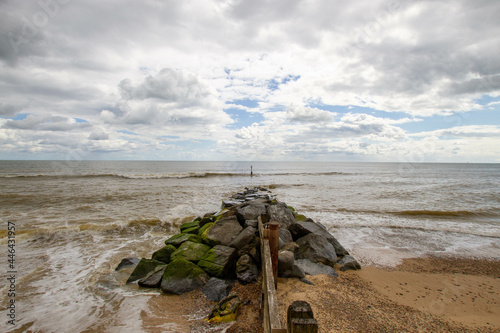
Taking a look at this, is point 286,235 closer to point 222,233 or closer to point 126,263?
point 222,233

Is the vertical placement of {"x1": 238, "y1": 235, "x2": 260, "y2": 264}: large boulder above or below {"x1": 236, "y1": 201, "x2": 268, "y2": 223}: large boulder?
below

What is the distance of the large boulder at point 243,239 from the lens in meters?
6.98

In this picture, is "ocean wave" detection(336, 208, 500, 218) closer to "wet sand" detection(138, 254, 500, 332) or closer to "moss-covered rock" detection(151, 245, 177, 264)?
"wet sand" detection(138, 254, 500, 332)

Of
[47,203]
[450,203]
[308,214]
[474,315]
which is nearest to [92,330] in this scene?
[474,315]

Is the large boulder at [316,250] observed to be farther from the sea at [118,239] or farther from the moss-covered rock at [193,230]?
the moss-covered rock at [193,230]

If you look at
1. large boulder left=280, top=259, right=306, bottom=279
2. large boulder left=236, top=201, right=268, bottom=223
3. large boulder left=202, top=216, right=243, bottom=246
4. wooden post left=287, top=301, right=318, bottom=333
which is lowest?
large boulder left=280, top=259, right=306, bottom=279

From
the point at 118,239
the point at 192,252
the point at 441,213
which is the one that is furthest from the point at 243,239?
the point at 441,213

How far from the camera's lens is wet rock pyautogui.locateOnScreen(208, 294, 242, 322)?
480cm

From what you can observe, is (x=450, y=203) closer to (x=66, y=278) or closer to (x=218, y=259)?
(x=218, y=259)

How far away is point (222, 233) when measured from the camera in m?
7.96

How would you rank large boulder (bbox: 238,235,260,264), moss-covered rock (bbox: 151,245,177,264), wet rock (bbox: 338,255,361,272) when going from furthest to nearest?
moss-covered rock (bbox: 151,245,177,264), wet rock (bbox: 338,255,361,272), large boulder (bbox: 238,235,260,264)

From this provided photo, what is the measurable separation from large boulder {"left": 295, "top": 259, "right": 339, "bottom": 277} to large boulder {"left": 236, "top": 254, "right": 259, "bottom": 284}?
1.36m

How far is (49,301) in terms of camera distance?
5867 mm

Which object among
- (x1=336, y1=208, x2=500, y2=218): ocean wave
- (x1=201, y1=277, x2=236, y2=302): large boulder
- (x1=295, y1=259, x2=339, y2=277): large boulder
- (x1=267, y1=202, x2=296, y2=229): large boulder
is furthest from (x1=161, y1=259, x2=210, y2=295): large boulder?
(x1=336, y1=208, x2=500, y2=218): ocean wave
